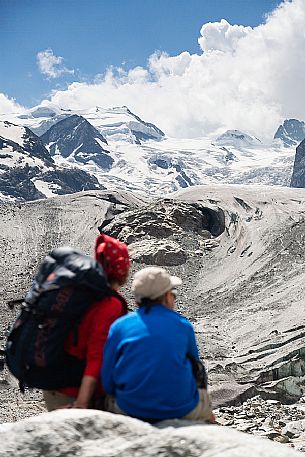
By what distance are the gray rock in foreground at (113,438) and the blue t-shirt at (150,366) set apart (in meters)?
0.16

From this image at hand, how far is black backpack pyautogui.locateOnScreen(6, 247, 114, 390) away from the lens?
177 inches

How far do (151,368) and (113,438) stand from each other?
53 centimetres

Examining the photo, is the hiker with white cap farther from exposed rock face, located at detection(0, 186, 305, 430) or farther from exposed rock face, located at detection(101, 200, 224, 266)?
exposed rock face, located at detection(101, 200, 224, 266)

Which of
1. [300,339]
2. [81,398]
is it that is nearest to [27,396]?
[300,339]

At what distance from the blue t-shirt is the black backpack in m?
0.34

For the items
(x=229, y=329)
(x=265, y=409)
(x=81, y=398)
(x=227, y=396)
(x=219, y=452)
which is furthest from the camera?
(x=229, y=329)

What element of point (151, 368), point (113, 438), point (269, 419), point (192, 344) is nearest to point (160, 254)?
point (269, 419)

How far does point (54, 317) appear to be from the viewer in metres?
4.50

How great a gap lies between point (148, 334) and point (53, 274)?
34.6 inches

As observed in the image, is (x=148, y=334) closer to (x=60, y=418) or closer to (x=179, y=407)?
(x=179, y=407)

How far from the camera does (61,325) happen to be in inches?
177

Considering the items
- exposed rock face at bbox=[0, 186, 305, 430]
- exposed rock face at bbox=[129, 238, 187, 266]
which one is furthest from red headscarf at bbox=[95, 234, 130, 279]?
exposed rock face at bbox=[129, 238, 187, 266]

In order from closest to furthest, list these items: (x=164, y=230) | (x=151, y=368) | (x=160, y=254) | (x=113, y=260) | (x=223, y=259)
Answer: (x=151, y=368), (x=113, y=260), (x=223, y=259), (x=160, y=254), (x=164, y=230)

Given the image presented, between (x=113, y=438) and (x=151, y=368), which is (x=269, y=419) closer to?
(x=151, y=368)
